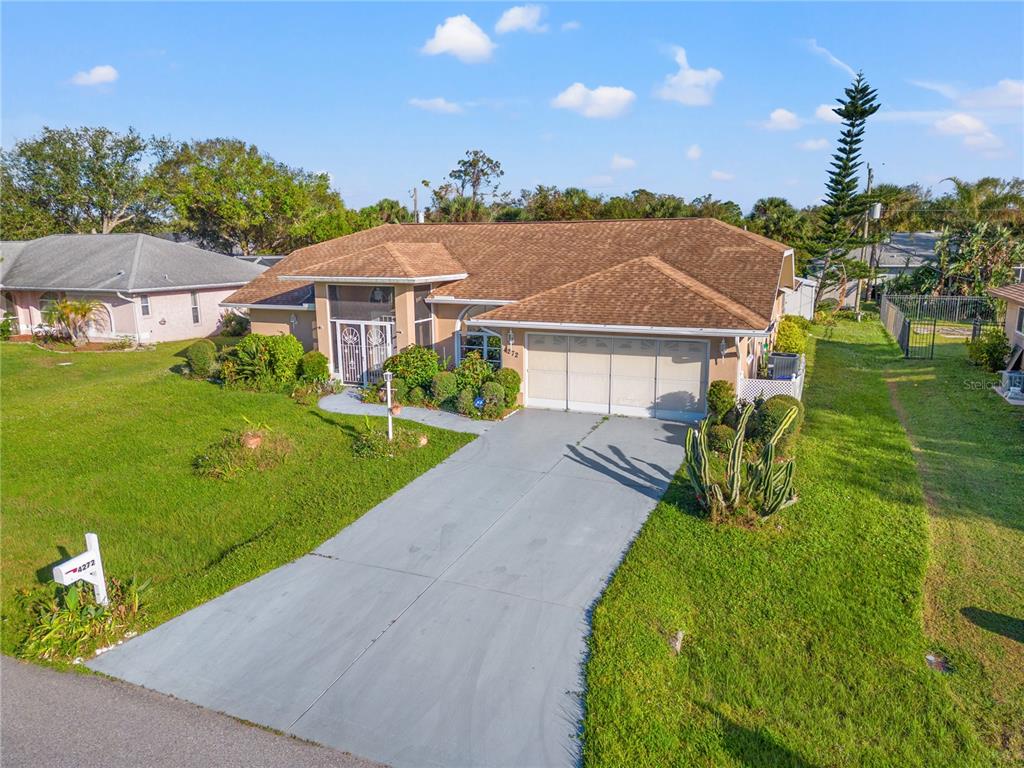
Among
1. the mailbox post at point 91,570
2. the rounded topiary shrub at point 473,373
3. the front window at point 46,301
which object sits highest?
the front window at point 46,301

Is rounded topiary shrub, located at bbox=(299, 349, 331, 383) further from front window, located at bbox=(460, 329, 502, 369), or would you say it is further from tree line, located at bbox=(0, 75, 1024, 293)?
tree line, located at bbox=(0, 75, 1024, 293)

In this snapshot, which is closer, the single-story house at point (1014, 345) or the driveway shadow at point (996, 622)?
the driveway shadow at point (996, 622)

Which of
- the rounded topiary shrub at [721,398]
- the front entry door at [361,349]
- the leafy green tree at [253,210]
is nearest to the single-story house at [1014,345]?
the rounded topiary shrub at [721,398]

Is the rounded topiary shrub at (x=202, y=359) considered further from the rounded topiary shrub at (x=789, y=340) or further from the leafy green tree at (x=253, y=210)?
the leafy green tree at (x=253, y=210)

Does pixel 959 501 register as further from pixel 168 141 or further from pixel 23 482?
pixel 168 141

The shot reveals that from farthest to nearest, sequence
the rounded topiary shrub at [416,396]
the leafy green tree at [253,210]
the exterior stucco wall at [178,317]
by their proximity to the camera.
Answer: the leafy green tree at [253,210] < the exterior stucco wall at [178,317] < the rounded topiary shrub at [416,396]

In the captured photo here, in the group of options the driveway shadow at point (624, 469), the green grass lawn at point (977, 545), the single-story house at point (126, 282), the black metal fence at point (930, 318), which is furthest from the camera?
the single-story house at point (126, 282)

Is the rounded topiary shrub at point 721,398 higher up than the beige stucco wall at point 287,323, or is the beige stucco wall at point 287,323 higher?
the beige stucco wall at point 287,323
